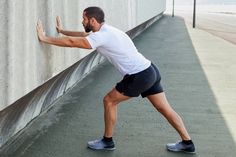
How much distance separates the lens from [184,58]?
1376 cm

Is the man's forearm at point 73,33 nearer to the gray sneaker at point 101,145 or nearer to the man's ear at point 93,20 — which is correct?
the man's ear at point 93,20

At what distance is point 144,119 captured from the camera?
6723 mm

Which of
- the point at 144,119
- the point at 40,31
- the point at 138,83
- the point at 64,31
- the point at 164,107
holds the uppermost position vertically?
the point at 40,31

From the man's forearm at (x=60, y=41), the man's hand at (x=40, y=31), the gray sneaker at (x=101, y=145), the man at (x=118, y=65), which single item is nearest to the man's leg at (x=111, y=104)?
the man at (x=118, y=65)

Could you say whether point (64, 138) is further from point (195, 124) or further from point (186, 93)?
point (186, 93)

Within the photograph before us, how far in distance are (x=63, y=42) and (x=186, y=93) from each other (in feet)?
14.8

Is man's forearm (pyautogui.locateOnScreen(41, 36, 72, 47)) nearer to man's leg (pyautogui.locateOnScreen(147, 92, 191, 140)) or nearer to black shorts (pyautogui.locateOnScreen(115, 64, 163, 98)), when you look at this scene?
black shorts (pyautogui.locateOnScreen(115, 64, 163, 98))

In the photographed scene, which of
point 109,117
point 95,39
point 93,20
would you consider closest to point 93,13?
point 93,20

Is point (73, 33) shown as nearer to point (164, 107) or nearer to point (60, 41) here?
point (60, 41)

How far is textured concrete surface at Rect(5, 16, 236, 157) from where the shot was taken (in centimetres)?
536

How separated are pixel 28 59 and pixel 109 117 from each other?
1162 millimetres

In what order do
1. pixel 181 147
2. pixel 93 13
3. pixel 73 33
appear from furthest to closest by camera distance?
pixel 73 33 < pixel 181 147 < pixel 93 13

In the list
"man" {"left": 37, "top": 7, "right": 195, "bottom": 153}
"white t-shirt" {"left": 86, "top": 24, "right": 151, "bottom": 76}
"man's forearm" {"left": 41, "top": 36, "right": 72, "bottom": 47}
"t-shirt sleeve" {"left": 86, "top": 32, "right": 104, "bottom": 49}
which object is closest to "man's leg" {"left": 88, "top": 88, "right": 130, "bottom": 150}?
"man" {"left": 37, "top": 7, "right": 195, "bottom": 153}

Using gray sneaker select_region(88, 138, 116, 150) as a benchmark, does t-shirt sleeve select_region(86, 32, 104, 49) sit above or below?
above
